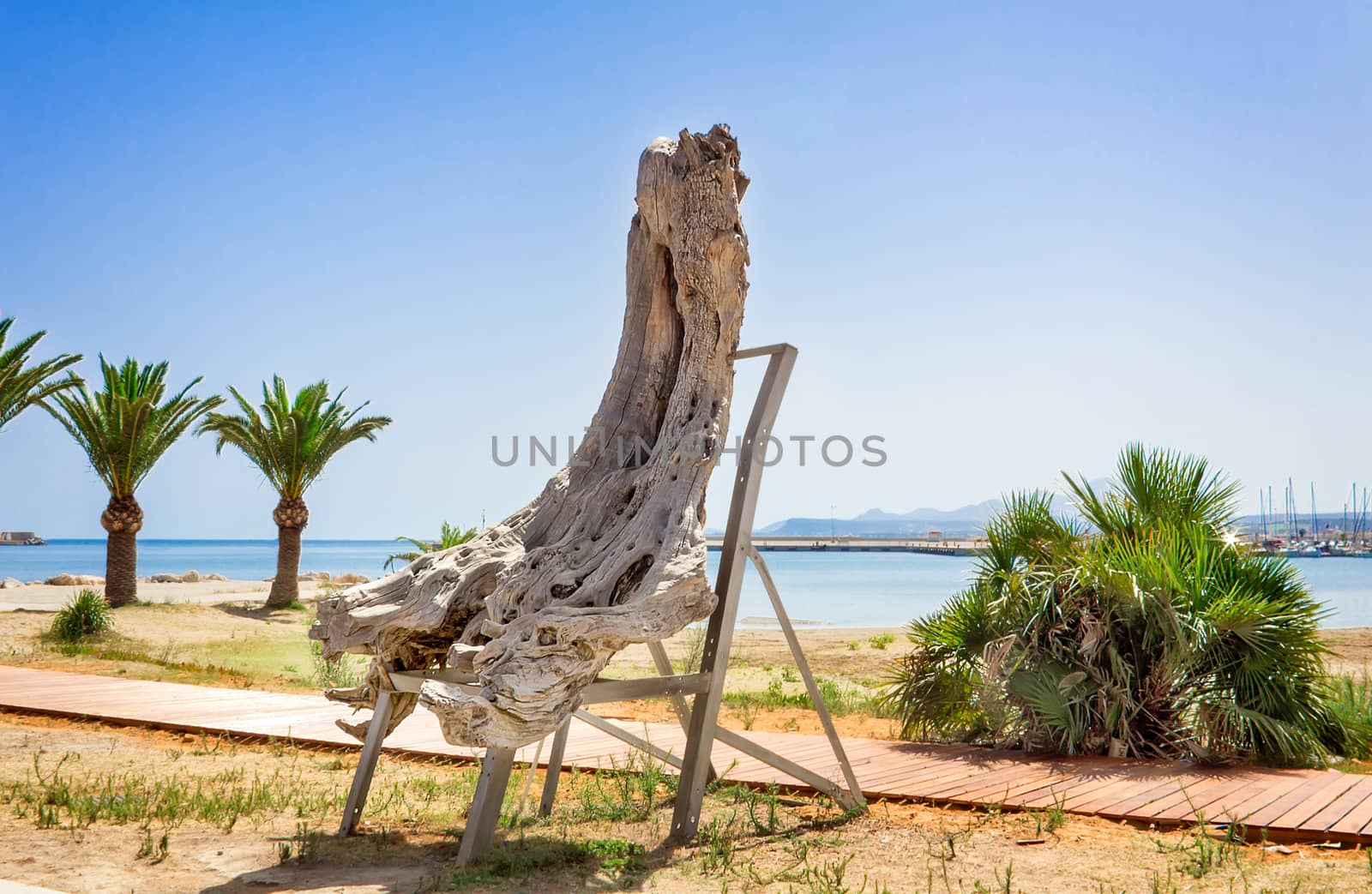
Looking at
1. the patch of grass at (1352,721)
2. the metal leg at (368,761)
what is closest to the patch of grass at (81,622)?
the metal leg at (368,761)

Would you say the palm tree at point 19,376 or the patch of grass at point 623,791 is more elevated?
the palm tree at point 19,376

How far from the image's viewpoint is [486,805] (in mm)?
4301

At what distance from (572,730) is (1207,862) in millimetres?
5255

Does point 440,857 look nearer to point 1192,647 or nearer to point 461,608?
point 461,608

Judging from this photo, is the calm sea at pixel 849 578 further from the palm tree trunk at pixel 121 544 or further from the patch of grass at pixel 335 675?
the palm tree trunk at pixel 121 544

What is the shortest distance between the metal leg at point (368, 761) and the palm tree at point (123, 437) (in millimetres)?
20489

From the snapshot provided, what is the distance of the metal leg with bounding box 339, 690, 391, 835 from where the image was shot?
199 inches

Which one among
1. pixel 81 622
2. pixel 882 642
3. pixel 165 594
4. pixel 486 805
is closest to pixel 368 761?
pixel 486 805

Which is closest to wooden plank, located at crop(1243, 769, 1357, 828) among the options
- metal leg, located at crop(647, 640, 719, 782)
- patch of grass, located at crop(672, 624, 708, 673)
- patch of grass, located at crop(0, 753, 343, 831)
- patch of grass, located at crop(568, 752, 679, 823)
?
metal leg, located at crop(647, 640, 719, 782)

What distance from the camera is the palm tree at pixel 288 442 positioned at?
2480 cm

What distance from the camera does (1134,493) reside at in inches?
308

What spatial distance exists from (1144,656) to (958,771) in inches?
63.0

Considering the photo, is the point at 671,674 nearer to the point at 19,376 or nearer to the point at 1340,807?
the point at 1340,807

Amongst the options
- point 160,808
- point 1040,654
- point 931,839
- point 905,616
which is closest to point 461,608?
point 160,808
